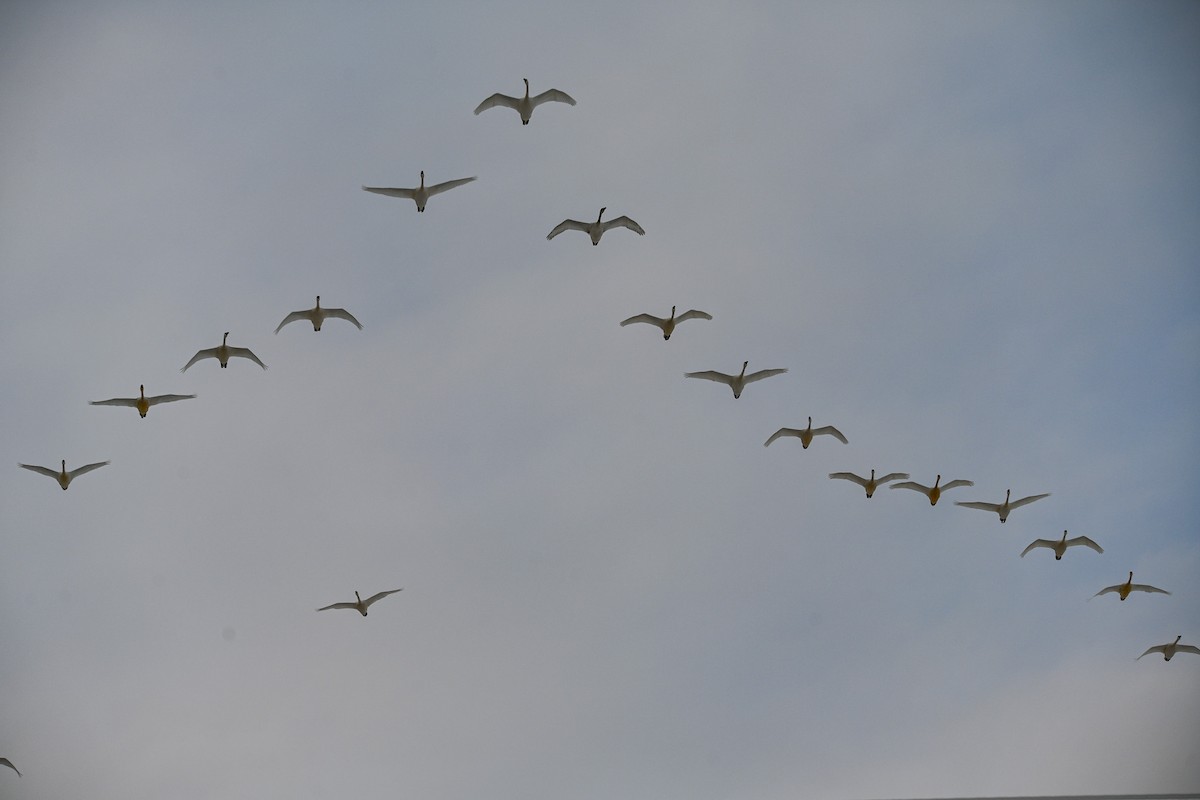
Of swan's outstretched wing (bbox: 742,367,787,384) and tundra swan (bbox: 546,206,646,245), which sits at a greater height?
tundra swan (bbox: 546,206,646,245)

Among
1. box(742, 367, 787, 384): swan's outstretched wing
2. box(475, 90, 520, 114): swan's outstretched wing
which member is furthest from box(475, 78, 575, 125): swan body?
box(742, 367, 787, 384): swan's outstretched wing

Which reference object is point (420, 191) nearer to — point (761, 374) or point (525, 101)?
point (525, 101)

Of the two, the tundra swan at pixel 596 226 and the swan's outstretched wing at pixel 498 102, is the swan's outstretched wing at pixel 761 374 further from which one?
the swan's outstretched wing at pixel 498 102

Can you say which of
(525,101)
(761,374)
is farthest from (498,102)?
(761,374)

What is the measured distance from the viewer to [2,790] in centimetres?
8775

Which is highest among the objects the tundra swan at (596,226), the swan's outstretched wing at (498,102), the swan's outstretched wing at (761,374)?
the swan's outstretched wing at (498,102)

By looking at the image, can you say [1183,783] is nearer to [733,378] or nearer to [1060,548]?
[1060,548]

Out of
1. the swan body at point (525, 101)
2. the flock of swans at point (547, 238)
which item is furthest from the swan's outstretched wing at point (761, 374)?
the swan body at point (525, 101)

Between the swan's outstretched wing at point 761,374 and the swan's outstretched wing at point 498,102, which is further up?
the swan's outstretched wing at point 498,102

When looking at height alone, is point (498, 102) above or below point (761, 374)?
above

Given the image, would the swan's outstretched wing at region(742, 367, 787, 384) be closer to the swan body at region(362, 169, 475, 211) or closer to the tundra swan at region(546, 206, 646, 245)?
the tundra swan at region(546, 206, 646, 245)

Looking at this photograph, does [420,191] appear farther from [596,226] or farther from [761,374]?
[761,374]

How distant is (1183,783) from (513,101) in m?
60.2

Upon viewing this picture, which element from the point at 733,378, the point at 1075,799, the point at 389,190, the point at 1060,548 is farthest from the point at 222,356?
the point at 1075,799
